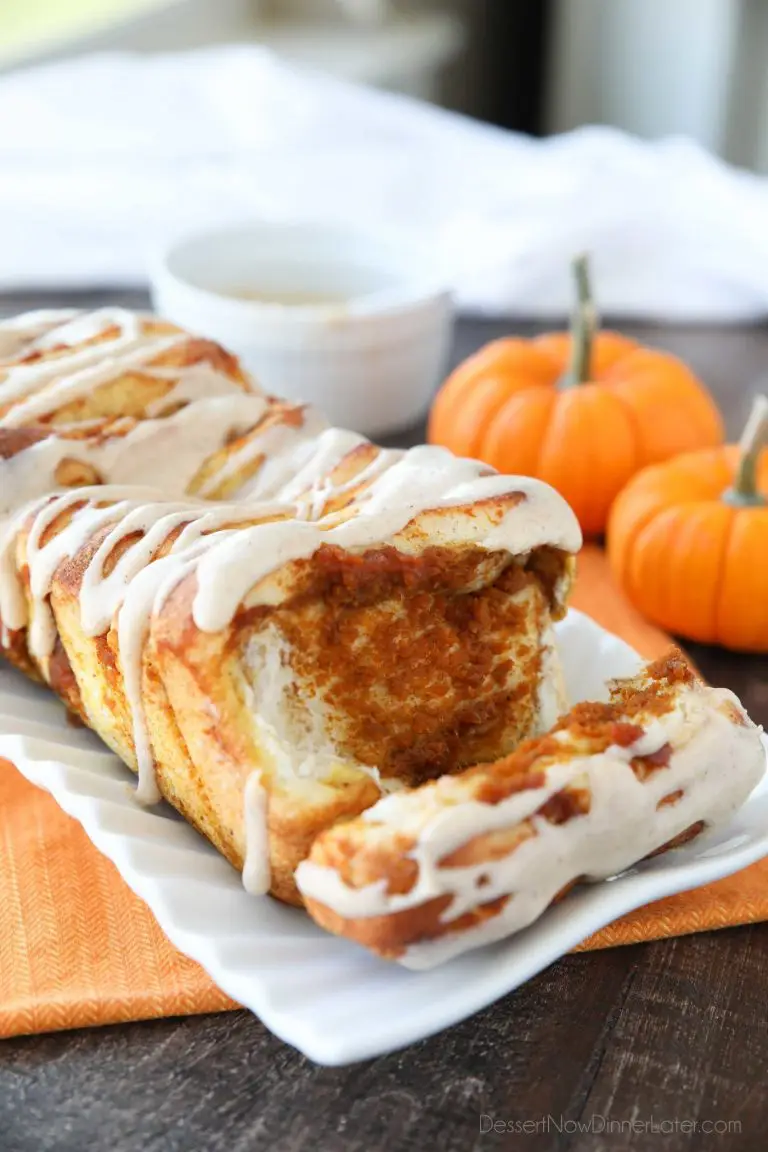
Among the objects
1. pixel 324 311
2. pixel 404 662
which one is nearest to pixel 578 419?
pixel 324 311

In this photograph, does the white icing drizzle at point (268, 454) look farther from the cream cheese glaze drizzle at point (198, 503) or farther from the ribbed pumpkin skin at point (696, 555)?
the ribbed pumpkin skin at point (696, 555)

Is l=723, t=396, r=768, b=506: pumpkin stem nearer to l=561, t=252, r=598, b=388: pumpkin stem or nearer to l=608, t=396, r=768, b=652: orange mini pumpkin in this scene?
l=608, t=396, r=768, b=652: orange mini pumpkin

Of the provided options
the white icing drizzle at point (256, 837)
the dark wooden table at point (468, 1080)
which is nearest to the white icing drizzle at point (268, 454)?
the white icing drizzle at point (256, 837)

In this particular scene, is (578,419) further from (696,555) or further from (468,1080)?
(468,1080)

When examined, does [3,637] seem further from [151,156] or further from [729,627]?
[151,156]

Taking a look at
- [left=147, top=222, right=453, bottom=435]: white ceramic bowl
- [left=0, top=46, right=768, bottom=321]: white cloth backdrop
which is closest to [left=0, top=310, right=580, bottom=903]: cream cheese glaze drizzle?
[left=147, top=222, right=453, bottom=435]: white ceramic bowl

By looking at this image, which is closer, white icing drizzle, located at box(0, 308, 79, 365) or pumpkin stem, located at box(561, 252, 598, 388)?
white icing drizzle, located at box(0, 308, 79, 365)
